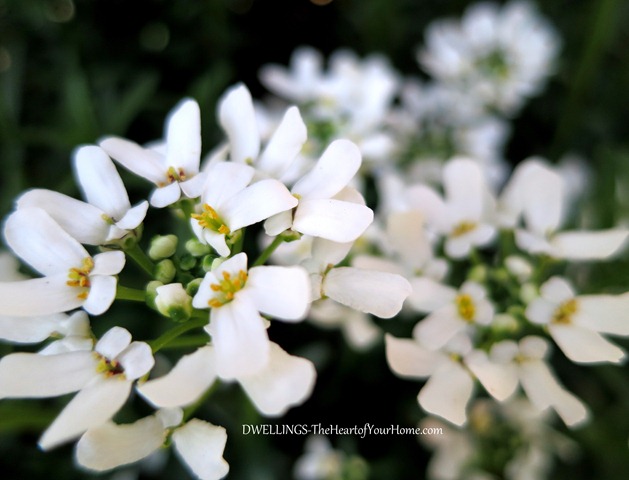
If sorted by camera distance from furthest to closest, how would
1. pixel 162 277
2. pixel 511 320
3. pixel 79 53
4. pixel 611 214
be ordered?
pixel 79 53, pixel 611 214, pixel 511 320, pixel 162 277

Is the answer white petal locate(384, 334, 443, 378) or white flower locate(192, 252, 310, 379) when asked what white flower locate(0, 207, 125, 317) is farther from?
white petal locate(384, 334, 443, 378)

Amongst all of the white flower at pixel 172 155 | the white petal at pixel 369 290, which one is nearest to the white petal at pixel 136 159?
the white flower at pixel 172 155

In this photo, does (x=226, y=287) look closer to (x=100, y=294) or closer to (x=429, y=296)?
(x=100, y=294)

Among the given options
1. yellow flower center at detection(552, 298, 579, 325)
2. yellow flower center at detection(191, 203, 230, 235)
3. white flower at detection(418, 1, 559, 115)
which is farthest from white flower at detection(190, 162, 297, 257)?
white flower at detection(418, 1, 559, 115)

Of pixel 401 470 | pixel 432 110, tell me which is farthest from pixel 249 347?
pixel 432 110

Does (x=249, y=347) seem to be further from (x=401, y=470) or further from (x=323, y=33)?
(x=323, y=33)
